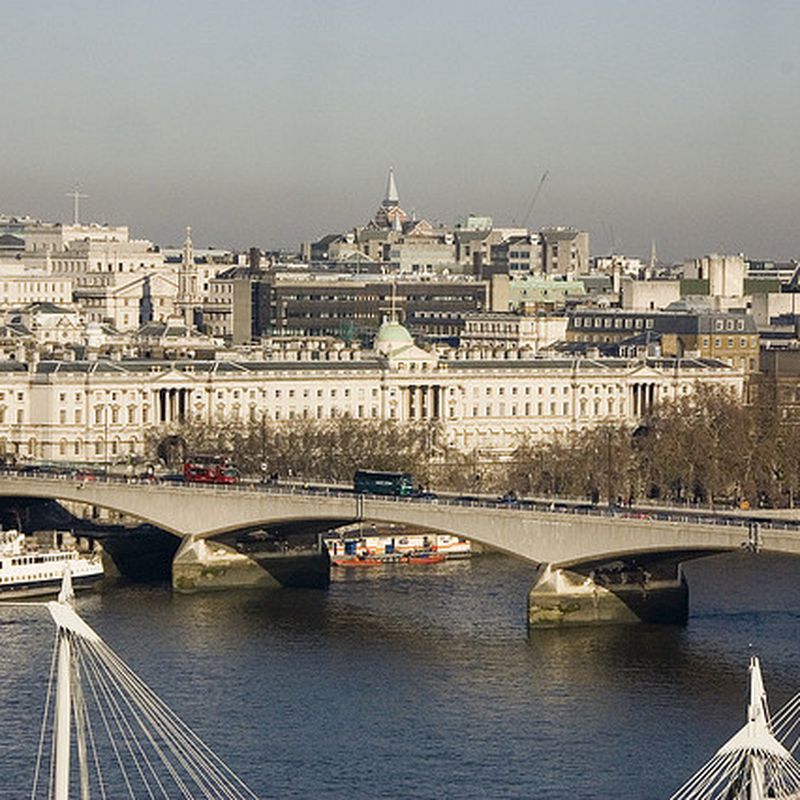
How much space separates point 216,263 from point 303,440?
78.8m

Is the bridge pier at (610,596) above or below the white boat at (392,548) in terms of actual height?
below

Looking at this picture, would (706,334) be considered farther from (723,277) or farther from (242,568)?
(242,568)

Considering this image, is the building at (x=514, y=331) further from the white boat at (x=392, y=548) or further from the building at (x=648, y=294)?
the white boat at (x=392, y=548)

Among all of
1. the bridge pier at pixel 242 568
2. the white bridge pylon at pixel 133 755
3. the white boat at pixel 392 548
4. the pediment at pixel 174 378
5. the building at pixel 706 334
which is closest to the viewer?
the white bridge pylon at pixel 133 755

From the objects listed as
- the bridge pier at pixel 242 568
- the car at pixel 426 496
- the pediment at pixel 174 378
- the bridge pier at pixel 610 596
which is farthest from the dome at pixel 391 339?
the bridge pier at pixel 610 596

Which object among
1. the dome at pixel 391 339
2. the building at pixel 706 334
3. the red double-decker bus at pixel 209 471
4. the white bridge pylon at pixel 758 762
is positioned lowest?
the white bridge pylon at pixel 758 762

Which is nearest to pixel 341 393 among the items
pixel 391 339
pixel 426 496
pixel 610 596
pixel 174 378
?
pixel 391 339

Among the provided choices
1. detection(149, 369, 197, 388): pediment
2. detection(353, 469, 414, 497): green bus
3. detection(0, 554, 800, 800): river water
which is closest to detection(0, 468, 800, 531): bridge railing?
detection(353, 469, 414, 497): green bus

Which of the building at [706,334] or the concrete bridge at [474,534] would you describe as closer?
the concrete bridge at [474,534]

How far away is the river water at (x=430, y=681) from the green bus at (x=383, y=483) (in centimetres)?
225

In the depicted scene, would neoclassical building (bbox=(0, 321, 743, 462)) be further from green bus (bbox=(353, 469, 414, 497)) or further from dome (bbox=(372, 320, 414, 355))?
Result: green bus (bbox=(353, 469, 414, 497))

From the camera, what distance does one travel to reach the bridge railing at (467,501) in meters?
71.4

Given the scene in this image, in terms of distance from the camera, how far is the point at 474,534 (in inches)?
2938

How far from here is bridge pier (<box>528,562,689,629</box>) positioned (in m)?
72.4
